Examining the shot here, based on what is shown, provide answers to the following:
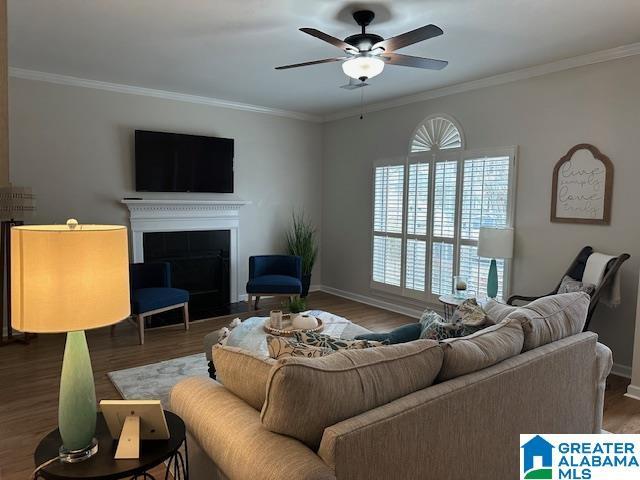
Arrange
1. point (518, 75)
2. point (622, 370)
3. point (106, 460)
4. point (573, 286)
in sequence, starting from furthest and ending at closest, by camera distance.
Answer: point (518, 75) → point (622, 370) → point (573, 286) → point (106, 460)

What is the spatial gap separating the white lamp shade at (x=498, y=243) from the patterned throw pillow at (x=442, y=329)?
2.18 metres

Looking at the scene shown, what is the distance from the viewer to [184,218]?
565 centimetres

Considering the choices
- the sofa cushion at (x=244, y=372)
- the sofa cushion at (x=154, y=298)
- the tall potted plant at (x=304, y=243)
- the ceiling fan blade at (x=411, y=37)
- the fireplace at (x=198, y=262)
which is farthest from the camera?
the tall potted plant at (x=304, y=243)

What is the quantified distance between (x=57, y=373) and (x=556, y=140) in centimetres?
490

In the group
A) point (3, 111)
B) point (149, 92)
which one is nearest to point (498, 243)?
point (3, 111)

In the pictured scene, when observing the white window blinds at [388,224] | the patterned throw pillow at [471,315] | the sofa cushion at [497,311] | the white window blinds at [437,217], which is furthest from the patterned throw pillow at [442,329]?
the white window blinds at [388,224]

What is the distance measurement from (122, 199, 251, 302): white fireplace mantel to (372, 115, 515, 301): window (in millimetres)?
1950

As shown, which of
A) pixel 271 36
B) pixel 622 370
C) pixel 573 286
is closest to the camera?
pixel 271 36

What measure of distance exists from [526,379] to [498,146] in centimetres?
325

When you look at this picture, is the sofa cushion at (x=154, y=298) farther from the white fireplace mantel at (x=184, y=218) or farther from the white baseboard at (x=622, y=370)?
the white baseboard at (x=622, y=370)

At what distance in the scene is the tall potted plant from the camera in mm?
6410

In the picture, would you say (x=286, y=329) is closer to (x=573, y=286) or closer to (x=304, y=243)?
(x=573, y=286)

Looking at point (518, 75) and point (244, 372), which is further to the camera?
point (518, 75)

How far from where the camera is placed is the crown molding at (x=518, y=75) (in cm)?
371
